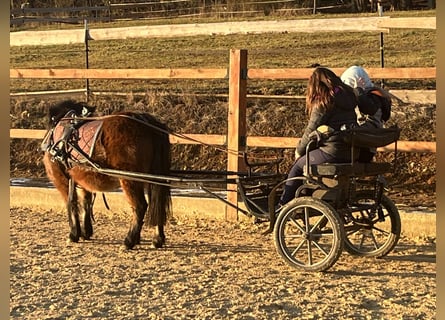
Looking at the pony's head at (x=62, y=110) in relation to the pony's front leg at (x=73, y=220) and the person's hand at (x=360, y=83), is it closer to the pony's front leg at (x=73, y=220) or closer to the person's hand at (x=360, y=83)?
the pony's front leg at (x=73, y=220)

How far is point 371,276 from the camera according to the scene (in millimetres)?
5164

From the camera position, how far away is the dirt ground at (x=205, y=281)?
4.40 metres

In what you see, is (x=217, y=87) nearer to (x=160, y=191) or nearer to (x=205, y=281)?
(x=160, y=191)

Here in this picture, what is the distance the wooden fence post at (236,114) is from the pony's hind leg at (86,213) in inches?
57.5

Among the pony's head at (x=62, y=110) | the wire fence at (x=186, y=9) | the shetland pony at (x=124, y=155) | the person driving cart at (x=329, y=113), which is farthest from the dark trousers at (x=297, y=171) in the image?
the wire fence at (x=186, y=9)

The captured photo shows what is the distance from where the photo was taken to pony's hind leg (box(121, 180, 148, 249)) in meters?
6.06

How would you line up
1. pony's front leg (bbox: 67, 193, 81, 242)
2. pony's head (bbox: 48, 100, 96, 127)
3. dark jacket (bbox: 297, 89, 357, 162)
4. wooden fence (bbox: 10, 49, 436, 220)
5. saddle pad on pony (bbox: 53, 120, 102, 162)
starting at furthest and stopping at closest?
wooden fence (bbox: 10, 49, 436, 220) < pony's head (bbox: 48, 100, 96, 127) < pony's front leg (bbox: 67, 193, 81, 242) < saddle pad on pony (bbox: 53, 120, 102, 162) < dark jacket (bbox: 297, 89, 357, 162)

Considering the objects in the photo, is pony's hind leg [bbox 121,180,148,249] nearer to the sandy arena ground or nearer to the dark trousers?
the sandy arena ground

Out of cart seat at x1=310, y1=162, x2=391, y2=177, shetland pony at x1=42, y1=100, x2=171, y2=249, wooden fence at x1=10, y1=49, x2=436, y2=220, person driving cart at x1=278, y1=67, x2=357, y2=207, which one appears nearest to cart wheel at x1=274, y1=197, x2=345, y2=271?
cart seat at x1=310, y1=162, x2=391, y2=177

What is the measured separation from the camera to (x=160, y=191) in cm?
607

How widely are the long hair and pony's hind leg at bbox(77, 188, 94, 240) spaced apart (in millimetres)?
2606

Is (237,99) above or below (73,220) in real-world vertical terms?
above

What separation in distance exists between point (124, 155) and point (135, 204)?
45 centimetres

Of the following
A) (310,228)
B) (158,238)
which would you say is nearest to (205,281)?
(310,228)
